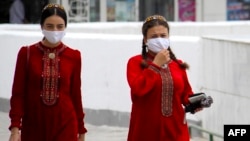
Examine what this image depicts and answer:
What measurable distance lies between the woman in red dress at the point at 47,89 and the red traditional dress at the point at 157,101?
471 millimetres

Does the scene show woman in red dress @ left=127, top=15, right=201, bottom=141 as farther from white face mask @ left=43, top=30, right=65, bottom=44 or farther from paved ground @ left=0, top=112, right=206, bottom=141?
paved ground @ left=0, top=112, right=206, bottom=141

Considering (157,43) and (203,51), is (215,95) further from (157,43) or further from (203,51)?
(157,43)

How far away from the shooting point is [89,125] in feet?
40.7

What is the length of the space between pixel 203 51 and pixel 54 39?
472 cm

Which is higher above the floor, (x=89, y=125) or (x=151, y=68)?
(x=151, y=68)

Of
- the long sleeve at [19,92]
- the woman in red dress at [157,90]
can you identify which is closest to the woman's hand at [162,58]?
the woman in red dress at [157,90]

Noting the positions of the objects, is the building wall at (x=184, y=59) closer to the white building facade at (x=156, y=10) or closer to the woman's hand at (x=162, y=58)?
the woman's hand at (x=162, y=58)

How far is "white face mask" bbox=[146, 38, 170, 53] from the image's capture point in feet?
20.1

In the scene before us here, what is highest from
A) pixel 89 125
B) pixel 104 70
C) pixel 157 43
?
pixel 157 43

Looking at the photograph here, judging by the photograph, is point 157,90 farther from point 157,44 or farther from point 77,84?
point 77,84

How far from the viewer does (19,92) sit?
6.34 m

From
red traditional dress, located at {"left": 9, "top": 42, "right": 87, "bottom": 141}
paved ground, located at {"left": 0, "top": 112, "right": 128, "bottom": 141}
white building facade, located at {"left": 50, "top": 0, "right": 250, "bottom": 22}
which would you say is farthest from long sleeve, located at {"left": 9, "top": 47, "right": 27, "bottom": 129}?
white building facade, located at {"left": 50, "top": 0, "right": 250, "bottom": 22}

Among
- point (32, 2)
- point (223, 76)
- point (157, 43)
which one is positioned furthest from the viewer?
point (32, 2)

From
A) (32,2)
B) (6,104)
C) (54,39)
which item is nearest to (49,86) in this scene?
(54,39)
